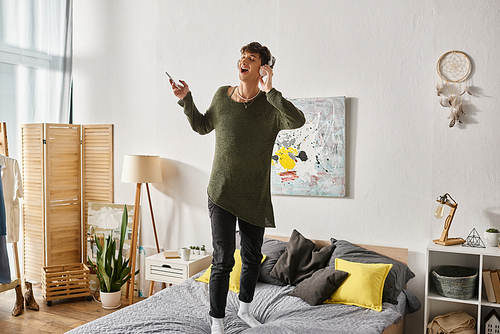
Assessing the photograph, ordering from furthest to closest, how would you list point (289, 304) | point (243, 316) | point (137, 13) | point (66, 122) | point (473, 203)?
point (66, 122)
point (137, 13)
point (473, 203)
point (289, 304)
point (243, 316)

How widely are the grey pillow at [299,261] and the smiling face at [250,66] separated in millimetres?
1511

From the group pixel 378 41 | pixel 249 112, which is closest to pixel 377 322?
pixel 249 112

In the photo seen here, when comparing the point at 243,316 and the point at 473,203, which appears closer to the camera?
the point at 243,316

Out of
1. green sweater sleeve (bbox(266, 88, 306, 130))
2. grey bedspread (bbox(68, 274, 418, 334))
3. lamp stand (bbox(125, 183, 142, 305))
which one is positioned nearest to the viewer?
green sweater sleeve (bbox(266, 88, 306, 130))

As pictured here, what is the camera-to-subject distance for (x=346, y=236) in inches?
131

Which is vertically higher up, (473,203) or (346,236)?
(473,203)

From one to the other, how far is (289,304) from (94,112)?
2841 mm

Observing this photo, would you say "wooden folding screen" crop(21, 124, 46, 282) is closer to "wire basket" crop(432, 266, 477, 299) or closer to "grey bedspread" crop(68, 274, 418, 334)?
"grey bedspread" crop(68, 274, 418, 334)

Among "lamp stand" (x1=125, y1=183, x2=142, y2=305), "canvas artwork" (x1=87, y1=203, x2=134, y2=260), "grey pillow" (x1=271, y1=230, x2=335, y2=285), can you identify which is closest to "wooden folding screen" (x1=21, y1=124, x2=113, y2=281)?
"canvas artwork" (x1=87, y1=203, x2=134, y2=260)

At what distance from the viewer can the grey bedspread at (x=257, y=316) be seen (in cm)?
Result: 229

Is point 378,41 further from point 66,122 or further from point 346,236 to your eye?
point 66,122

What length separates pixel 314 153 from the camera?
11.0ft

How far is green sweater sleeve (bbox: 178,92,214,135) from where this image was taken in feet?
6.84

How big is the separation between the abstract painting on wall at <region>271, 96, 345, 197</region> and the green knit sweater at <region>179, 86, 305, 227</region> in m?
1.30
